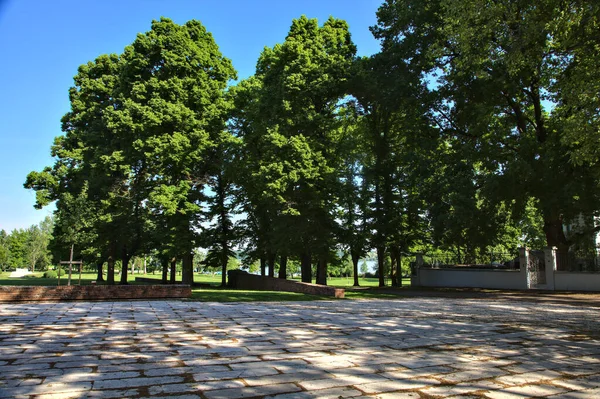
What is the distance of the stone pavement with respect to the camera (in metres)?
3.70

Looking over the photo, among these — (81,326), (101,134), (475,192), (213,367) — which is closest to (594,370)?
(213,367)

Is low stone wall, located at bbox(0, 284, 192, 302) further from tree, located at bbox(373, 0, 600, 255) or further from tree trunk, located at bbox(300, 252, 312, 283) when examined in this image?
tree, located at bbox(373, 0, 600, 255)

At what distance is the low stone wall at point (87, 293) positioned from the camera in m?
12.4

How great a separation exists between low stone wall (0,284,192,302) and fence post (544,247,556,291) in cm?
1793

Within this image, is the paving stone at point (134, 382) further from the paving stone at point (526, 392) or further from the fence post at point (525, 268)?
the fence post at point (525, 268)

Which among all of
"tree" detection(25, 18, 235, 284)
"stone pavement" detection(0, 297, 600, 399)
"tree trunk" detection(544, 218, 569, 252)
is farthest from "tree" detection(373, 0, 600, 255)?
"tree" detection(25, 18, 235, 284)

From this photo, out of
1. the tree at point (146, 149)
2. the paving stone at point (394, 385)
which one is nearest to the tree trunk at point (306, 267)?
the tree at point (146, 149)

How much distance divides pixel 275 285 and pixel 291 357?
1695cm

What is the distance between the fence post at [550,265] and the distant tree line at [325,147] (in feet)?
3.69

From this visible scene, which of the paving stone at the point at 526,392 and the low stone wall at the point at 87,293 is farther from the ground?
the paving stone at the point at 526,392

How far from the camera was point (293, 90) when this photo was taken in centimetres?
2177

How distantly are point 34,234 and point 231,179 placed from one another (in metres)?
77.5

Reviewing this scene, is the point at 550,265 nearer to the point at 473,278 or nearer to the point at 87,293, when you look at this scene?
the point at 473,278

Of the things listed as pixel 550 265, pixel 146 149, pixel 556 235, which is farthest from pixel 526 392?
pixel 146 149
